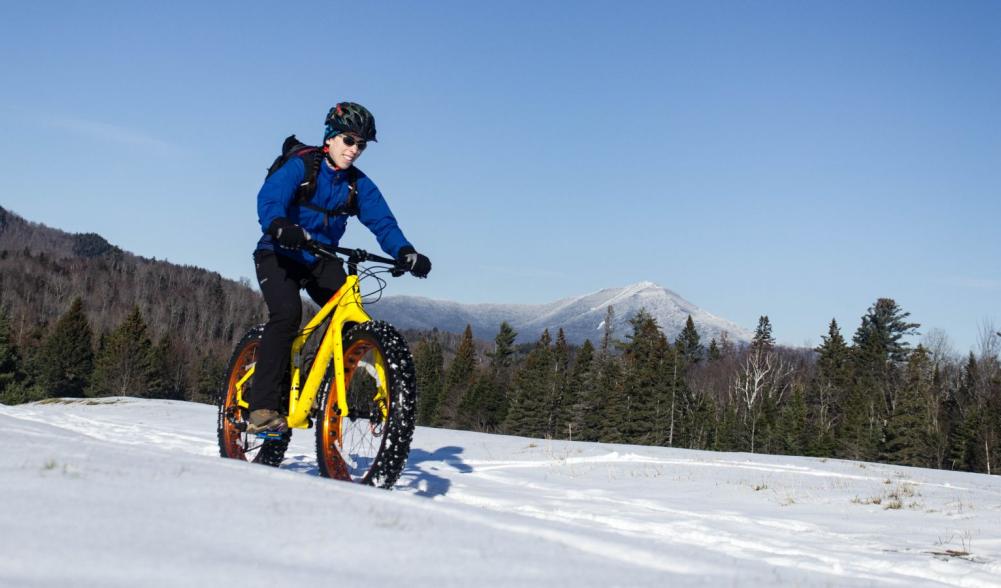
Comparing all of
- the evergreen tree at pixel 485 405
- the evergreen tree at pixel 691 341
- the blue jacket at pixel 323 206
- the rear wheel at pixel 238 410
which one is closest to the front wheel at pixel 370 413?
the blue jacket at pixel 323 206

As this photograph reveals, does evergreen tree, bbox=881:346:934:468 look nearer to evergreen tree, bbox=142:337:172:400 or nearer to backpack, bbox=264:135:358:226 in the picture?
backpack, bbox=264:135:358:226


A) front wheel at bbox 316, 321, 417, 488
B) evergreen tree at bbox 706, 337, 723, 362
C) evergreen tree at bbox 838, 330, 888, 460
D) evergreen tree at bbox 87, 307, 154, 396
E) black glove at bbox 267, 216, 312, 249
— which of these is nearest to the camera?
front wheel at bbox 316, 321, 417, 488

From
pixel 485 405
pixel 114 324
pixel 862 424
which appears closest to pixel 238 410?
pixel 862 424

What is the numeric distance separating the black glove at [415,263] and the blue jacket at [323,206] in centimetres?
30

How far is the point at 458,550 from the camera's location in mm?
2193

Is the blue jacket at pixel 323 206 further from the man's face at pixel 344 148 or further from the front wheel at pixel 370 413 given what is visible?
the front wheel at pixel 370 413

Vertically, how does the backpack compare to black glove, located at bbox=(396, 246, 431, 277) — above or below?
above

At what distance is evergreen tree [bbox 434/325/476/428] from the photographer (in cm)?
8475

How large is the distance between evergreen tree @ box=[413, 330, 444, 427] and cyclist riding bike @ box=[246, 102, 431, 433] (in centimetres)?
7749

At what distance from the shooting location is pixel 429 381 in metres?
94.9

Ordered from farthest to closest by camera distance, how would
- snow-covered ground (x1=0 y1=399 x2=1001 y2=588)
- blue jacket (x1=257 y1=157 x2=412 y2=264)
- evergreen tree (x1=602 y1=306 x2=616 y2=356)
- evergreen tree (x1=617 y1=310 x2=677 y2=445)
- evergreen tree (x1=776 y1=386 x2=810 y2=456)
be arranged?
evergreen tree (x1=602 y1=306 x2=616 y2=356)
evergreen tree (x1=617 y1=310 x2=677 y2=445)
evergreen tree (x1=776 y1=386 x2=810 y2=456)
blue jacket (x1=257 y1=157 x2=412 y2=264)
snow-covered ground (x1=0 y1=399 x2=1001 y2=588)

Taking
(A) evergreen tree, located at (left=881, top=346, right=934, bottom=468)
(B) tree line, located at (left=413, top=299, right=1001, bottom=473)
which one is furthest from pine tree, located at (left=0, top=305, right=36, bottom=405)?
(A) evergreen tree, located at (left=881, top=346, right=934, bottom=468)

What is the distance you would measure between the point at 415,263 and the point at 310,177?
3.33ft

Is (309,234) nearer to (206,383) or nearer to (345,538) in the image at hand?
(345,538)
